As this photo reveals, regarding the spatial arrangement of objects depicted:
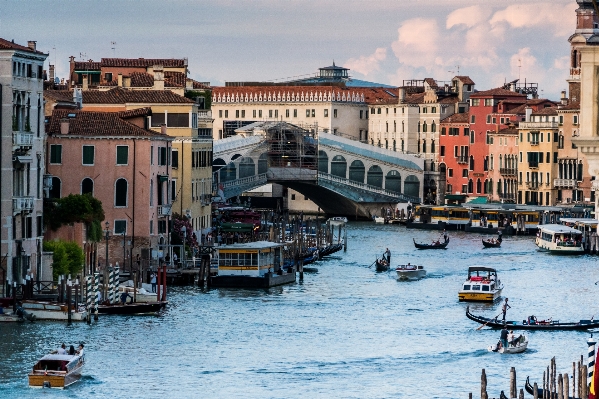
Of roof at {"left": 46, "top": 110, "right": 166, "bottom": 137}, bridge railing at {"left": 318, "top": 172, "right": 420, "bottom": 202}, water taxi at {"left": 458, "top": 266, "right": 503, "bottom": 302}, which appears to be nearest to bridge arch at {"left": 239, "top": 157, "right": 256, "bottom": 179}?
bridge railing at {"left": 318, "top": 172, "right": 420, "bottom": 202}

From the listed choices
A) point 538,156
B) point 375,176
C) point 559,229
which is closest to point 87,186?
point 559,229

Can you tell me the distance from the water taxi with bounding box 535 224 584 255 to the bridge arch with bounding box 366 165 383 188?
19577mm

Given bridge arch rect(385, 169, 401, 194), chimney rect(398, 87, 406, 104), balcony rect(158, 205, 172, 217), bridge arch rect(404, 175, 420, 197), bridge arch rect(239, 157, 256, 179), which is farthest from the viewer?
chimney rect(398, 87, 406, 104)

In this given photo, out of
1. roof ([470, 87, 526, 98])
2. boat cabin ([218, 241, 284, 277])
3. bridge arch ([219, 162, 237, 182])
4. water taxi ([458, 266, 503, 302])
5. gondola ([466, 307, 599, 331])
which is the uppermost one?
roof ([470, 87, 526, 98])

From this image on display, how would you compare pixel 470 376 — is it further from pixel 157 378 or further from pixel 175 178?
pixel 175 178

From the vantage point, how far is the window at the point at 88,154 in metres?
36.6

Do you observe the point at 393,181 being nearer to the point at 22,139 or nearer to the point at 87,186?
the point at 87,186

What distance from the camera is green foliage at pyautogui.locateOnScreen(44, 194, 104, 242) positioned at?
33.5m

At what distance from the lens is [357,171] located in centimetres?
7031

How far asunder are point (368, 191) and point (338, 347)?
40.8 meters

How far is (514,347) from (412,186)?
44508 mm

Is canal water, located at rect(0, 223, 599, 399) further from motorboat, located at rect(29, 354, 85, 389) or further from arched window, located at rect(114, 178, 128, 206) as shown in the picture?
arched window, located at rect(114, 178, 128, 206)

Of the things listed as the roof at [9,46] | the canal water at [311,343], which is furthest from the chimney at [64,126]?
the roof at [9,46]

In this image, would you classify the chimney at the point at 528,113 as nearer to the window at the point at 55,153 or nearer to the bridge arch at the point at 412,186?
the bridge arch at the point at 412,186
